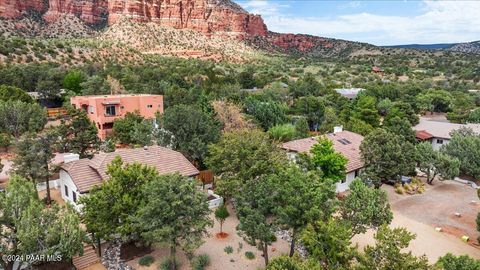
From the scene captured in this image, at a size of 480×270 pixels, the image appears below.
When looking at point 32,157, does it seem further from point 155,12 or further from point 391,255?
point 155,12

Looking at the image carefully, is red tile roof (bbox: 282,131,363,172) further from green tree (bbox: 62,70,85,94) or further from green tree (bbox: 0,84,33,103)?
green tree (bbox: 62,70,85,94)

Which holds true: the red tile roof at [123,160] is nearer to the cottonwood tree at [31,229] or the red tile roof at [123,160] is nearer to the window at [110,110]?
the cottonwood tree at [31,229]

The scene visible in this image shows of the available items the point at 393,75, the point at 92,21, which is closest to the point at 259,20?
the point at 92,21

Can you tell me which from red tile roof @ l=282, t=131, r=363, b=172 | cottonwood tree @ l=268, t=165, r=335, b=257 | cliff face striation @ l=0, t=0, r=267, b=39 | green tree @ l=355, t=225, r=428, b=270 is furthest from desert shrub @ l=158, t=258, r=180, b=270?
cliff face striation @ l=0, t=0, r=267, b=39

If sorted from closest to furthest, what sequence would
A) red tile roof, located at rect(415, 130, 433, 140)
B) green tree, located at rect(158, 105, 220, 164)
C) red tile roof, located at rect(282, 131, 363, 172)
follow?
green tree, located at rect(158, 105, 220, 164) < red tile roof, located at rect(282, 131, 363, 172) < red tile roof, located at rect(415, 130, 433, 140)

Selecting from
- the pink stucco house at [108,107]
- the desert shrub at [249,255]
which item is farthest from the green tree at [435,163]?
the pink stucco house at [108,107]

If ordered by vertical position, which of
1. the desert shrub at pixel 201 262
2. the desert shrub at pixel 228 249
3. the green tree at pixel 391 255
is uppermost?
the green tree at pixel 391 255

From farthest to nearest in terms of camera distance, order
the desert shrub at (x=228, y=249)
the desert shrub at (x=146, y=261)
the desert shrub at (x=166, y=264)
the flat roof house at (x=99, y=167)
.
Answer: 1. the flat roof house at (x=99, y=167)
2. the desert shrub at (x=228, y=249)
3. the desert shrub at (x=146, y=261)
4. the desert shrub at (x=166, y=264)
